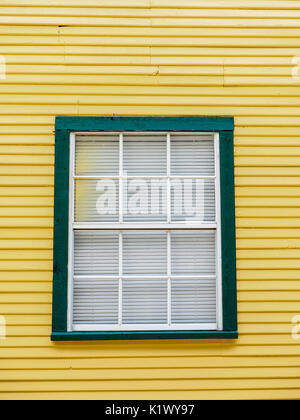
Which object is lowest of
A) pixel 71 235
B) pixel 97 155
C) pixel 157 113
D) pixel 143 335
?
pixel 143 335

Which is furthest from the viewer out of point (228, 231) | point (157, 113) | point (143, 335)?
point (157, 113)

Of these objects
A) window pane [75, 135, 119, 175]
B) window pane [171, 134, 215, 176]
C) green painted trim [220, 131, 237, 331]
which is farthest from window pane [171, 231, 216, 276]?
window pane [75, 135, 119, 175]

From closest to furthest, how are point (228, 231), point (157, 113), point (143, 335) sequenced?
point (143, 335), point (228, 231), point (157, 113)

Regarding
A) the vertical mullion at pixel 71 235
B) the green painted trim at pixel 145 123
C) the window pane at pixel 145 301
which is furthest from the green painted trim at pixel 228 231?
the vertical mullion at pixel 71 235

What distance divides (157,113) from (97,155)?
2.27 feet

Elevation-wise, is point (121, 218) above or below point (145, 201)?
below

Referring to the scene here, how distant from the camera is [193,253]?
4.01m

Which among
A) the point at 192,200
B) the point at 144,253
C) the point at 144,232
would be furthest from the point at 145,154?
the point at 144,253

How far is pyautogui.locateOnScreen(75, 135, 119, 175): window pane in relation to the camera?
4.07 metres

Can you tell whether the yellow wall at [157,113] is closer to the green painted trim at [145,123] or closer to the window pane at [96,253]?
the green painted trim at [145,123]

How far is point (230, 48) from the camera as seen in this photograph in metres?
4.14

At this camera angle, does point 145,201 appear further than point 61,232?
Yes

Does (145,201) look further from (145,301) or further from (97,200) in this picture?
(145,301)
